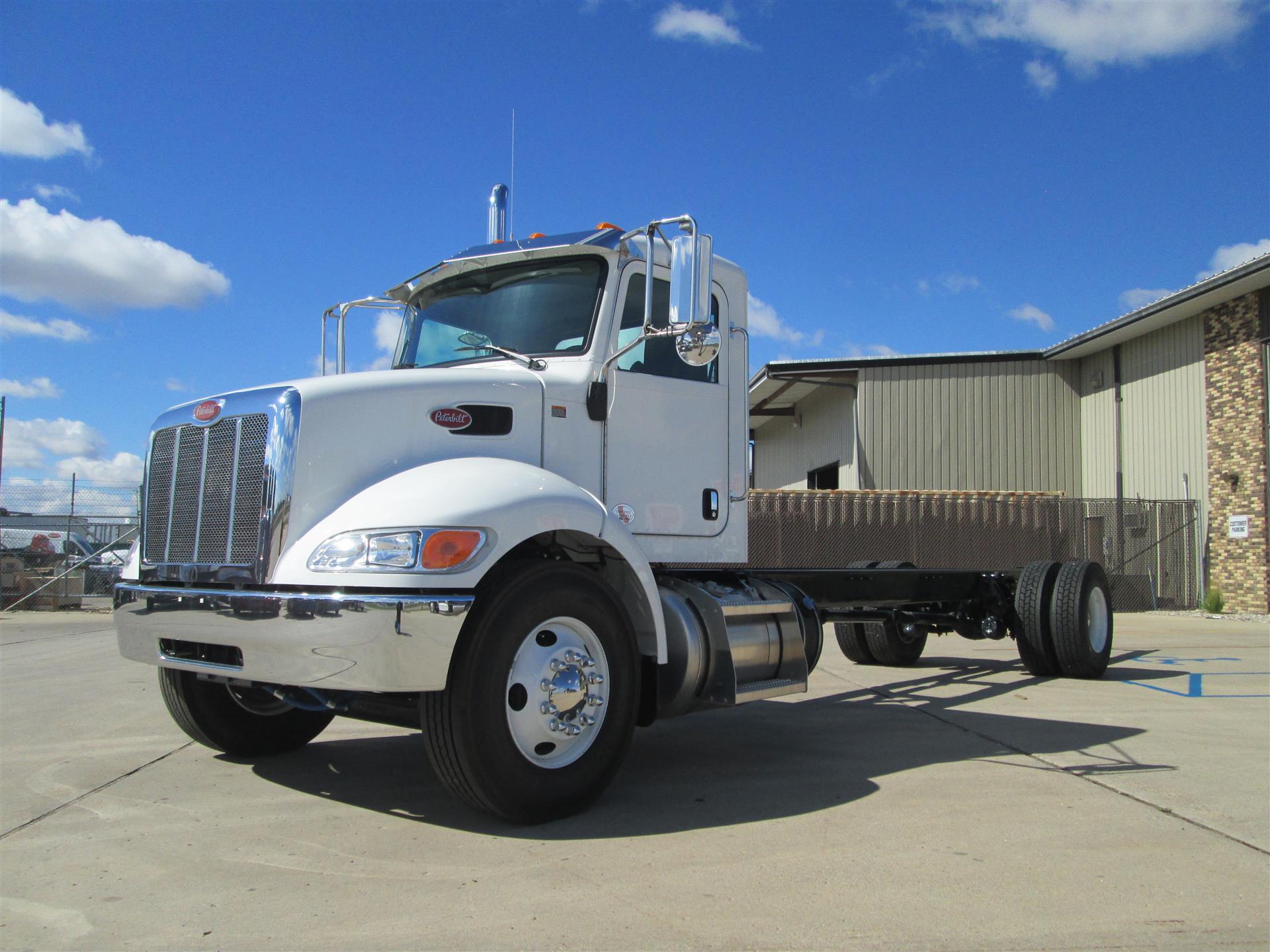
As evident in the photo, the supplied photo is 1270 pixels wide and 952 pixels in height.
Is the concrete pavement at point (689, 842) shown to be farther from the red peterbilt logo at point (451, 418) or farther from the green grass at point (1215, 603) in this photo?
the green grass at point (1215, 603)

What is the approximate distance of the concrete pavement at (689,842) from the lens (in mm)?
3004

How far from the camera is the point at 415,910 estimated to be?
123 inches

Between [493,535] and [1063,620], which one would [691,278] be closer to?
[493,535]

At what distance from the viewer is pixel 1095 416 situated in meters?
21.7

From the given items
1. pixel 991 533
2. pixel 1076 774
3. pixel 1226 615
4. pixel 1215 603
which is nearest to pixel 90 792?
pixel 1076 774

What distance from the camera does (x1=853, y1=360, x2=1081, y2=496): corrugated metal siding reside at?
2189 centimetres

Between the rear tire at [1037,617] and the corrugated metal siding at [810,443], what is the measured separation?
13161 mm

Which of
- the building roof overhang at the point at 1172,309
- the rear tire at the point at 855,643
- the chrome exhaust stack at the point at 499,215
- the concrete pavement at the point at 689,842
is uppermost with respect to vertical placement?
the building roof overhang at the point at 1172,309

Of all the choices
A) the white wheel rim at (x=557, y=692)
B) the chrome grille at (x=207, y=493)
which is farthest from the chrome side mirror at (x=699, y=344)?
the chrome grille at (x=207, y=493)

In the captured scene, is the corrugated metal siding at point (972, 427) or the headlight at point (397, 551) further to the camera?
the corrugated metal siding at point (972, 427)

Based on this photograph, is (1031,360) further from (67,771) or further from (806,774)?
(67,771)

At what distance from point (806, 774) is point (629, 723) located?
1247mm

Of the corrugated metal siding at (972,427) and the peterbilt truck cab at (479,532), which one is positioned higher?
the corrugated metal siding at (972,427)

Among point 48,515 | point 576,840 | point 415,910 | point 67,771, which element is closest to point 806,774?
point 576,840
